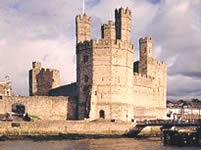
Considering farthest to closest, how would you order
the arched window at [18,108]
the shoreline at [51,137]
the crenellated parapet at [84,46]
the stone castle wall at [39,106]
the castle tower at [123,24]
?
the castle tower at [123,24]
the crenellated parapet at [84,46]
the arched window at [18,108]
the stone castle wall at [39,106]
the shoreline at [51,137]

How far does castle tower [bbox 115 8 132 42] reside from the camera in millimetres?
64125

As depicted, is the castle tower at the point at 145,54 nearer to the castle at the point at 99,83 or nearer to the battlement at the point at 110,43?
the castle at the point at 99,83

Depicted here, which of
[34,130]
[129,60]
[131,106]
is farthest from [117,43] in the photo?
Result: [34,130]

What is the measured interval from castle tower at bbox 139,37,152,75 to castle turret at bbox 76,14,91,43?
14.1m

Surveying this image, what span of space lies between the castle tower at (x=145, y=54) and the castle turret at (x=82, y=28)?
46.3 feet

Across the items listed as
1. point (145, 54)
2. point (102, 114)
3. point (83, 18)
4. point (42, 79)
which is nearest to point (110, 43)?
point (83, 18)

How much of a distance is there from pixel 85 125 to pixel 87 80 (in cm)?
943

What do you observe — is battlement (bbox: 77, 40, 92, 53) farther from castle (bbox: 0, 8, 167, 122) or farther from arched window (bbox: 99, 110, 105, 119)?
arched window (bbox: 99, 110, 105, 119)

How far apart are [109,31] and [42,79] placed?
1699cm

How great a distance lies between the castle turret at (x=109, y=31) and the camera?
204 feet

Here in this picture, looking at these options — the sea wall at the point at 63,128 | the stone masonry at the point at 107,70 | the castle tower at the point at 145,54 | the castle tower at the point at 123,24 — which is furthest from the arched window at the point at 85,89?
the castle tower at the point at 145,54

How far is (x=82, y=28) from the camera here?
65.9 metres

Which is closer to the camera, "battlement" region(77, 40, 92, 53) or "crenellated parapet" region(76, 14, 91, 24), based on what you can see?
"battlement" region(77, 40, 92, 53)

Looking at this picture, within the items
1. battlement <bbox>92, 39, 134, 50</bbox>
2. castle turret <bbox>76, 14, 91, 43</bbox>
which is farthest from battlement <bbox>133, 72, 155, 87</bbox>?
castle turret <bbox>76, 14, 91, 43</bbox>
